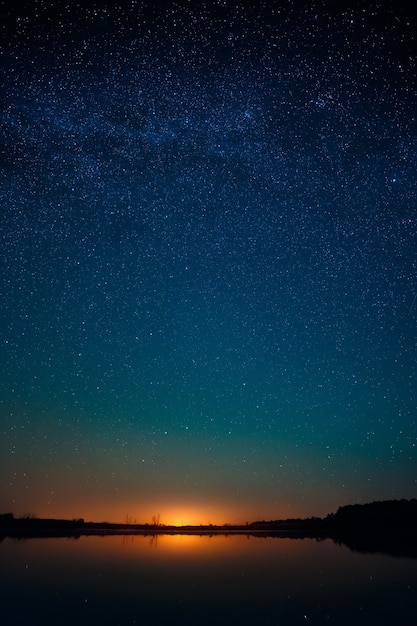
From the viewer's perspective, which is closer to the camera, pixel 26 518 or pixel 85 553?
pixel 85 553

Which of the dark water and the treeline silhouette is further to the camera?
the treeline silhouette

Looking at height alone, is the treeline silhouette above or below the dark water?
below

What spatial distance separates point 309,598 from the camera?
26.7ft

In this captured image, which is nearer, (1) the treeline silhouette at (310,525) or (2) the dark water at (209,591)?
(2) the dark water at (209,591)

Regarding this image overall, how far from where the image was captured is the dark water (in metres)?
6.97

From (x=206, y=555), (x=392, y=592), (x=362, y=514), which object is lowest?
(x=362, y=514)

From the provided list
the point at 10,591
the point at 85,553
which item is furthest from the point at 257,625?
the point at 85,553

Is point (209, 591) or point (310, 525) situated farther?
point (310, 525)

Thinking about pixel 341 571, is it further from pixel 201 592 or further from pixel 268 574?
pixel 201 592

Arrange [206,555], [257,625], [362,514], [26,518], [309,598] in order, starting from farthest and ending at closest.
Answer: [26,518]
[362,514]
[206,555]
[309,598]
[257,625]

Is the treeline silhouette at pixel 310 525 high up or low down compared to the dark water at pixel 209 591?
down

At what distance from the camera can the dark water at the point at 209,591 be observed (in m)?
6.97

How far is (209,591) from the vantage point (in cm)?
888

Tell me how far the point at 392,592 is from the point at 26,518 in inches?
1504
